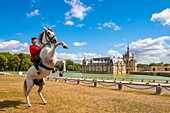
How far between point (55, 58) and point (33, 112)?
267 centimetres

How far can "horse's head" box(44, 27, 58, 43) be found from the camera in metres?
9.15

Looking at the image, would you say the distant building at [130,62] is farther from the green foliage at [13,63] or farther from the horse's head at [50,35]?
the horse's head at [50,35]

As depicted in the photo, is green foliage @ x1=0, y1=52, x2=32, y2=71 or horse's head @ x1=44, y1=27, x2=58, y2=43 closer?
horse's head @ x1=44, y1=27, x2=58, y2=43

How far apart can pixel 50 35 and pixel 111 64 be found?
140 metres

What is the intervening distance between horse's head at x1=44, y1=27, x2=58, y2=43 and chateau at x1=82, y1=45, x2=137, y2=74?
5441 inches

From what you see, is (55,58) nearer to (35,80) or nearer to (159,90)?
(35,80)

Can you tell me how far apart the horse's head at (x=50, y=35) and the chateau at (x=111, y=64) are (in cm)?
13821

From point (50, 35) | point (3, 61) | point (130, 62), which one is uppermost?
point (130, 62)

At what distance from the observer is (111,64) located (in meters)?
148

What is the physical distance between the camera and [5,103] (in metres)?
10.7

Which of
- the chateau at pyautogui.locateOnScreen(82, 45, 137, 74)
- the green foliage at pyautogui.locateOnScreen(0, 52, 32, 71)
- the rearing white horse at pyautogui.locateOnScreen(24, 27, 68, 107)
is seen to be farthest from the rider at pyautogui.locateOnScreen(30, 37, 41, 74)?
the chateau at pyautogui.locateOnScreen(82, 45, 137, 74)

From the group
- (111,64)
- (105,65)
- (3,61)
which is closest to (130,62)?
(111,64)

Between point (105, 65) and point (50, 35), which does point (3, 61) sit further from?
point (50, 35)

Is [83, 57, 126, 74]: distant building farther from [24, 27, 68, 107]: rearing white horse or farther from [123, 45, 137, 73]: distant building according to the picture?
[24, 27, 68, 107]: rearing white horse
